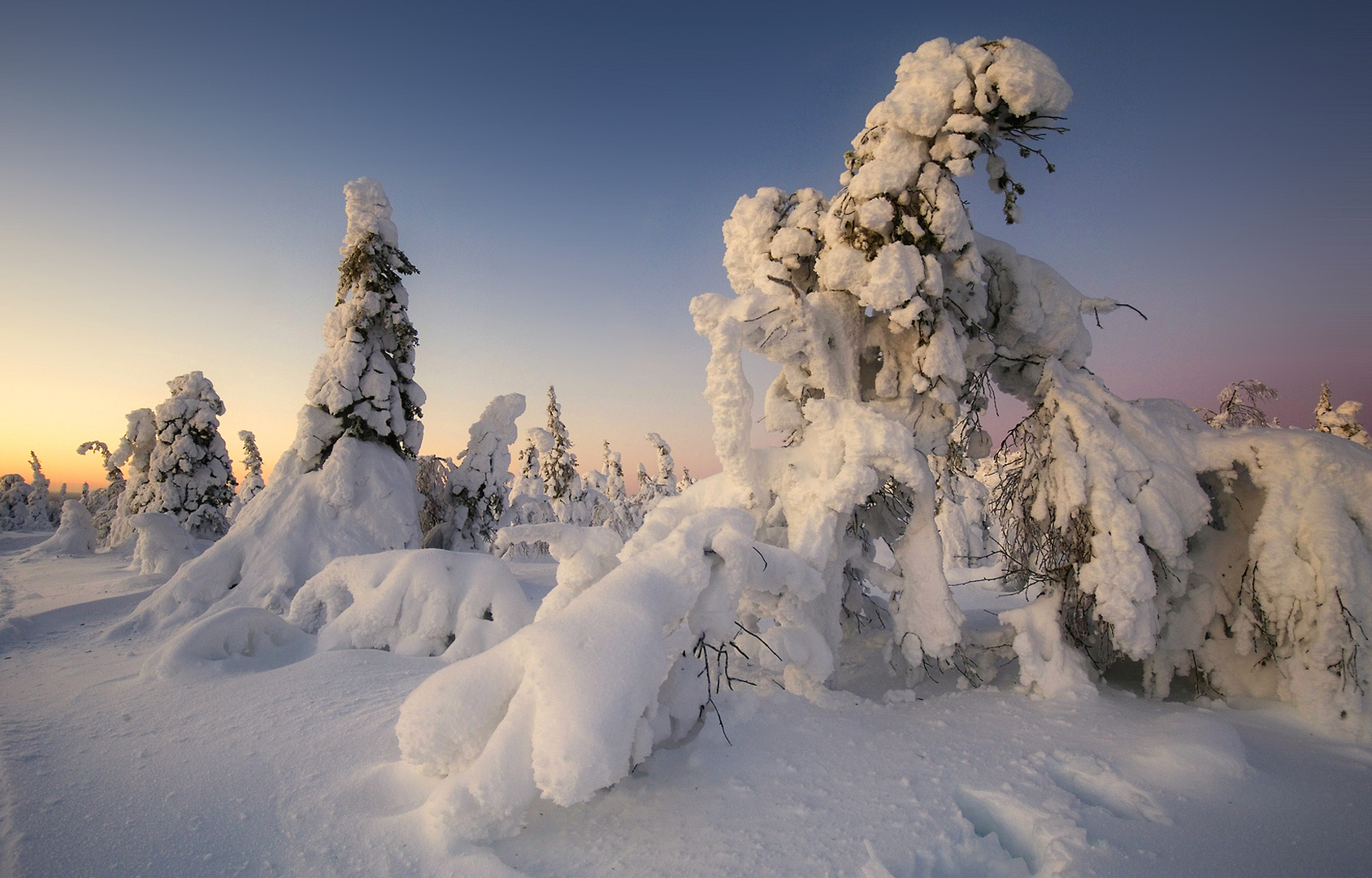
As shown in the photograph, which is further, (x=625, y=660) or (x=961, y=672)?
(x=961, y=672)

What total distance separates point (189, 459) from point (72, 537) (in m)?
8.81

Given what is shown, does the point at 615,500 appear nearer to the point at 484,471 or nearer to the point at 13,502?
the point at 484,471

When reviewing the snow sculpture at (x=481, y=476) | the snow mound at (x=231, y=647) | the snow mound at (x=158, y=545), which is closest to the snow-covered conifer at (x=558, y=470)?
the snow sculpture at (x=481, y=476)

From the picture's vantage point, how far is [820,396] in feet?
22.1

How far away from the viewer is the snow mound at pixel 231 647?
5438mm

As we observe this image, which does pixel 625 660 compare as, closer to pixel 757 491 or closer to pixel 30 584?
pixel 757 491

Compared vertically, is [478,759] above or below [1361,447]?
below

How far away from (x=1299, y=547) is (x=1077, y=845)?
3.92 m

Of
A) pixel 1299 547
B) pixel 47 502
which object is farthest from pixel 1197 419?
pixel 47 502

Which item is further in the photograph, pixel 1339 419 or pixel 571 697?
pixel 1339 419

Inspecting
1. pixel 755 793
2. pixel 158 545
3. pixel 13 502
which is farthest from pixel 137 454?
pixel 13 502

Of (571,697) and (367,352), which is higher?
(367,352)

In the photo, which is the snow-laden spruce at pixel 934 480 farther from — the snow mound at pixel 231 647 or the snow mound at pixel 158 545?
the snow mound at pixel 158 545

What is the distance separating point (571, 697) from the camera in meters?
2.74
